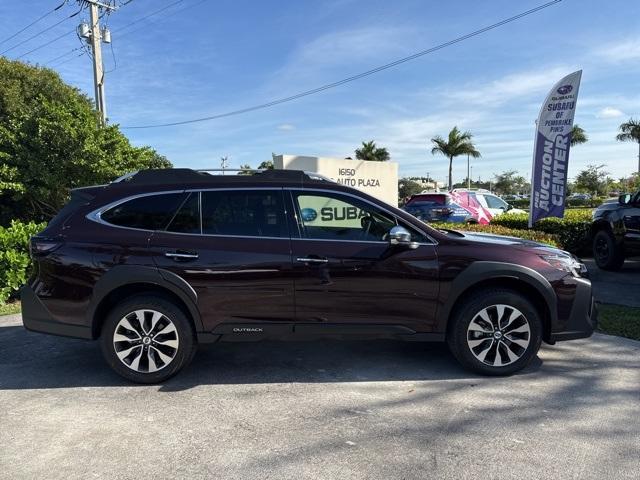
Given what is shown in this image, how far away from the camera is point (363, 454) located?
317cm

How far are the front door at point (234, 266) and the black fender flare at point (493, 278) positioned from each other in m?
1.33

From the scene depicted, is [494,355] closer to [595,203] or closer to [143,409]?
[143,409]

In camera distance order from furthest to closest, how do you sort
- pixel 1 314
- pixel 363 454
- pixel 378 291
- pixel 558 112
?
1. pixel 558 112
2. pixel 1 314
3. pixel 378 291
4. pixel 363 454

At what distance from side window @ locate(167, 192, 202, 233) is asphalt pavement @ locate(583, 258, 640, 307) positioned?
5921 mm

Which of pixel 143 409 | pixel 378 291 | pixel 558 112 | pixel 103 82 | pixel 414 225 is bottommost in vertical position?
pixel 143 409

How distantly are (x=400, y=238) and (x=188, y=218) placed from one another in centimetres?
180

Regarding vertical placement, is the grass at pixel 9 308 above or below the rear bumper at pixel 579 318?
below

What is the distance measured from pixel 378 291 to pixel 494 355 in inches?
45.3

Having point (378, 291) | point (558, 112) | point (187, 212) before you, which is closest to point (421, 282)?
point (378, 291)

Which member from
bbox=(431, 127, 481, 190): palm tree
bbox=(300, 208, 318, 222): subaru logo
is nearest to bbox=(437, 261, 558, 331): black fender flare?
bbox=(300, 208, 318, 222): subaru logo

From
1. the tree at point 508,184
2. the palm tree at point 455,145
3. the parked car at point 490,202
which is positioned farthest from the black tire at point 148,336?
the tree at point 508,184

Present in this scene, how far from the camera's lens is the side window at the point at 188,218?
4.36 meters

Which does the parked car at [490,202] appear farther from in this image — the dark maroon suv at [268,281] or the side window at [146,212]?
the side window at [146,212]

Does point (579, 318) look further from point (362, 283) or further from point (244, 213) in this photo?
point (244, 213)
